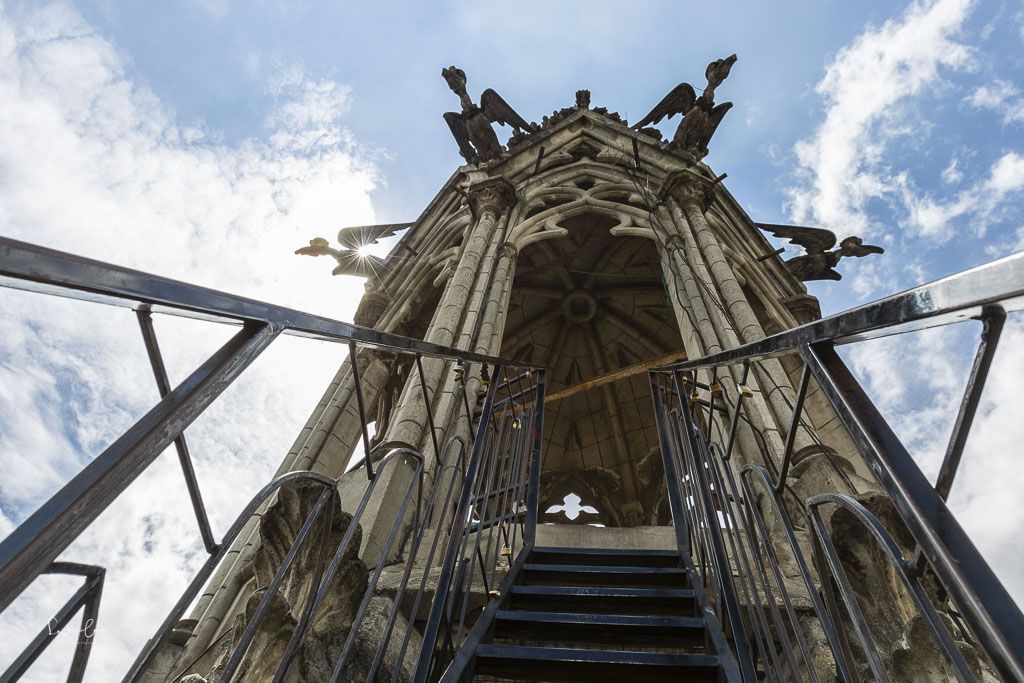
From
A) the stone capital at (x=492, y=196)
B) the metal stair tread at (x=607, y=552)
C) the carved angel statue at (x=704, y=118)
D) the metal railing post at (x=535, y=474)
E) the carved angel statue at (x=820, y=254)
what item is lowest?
the metal stair tread at (x=607, y=552)

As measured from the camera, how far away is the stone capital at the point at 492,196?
9.38 m

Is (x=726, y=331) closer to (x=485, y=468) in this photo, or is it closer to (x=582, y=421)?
(x=485, y=468)

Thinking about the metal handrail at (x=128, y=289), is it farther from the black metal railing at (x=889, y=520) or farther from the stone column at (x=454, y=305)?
the black metal railing at (x=889, y=520)

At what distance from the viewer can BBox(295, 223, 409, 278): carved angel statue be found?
11188 mm

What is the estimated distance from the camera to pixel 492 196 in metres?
9.45

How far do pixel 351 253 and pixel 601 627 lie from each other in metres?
10.6

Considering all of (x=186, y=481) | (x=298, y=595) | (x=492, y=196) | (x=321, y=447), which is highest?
(x=492, y=196)

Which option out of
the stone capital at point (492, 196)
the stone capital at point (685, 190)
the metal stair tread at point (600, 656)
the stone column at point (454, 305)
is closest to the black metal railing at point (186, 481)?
the metal stair tread at point (600, 656)

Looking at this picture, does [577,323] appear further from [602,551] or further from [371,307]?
[602,551]

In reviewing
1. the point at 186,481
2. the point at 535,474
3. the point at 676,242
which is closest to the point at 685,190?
the point at 676,242

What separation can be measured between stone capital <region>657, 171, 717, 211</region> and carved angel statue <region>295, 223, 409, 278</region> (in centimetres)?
593

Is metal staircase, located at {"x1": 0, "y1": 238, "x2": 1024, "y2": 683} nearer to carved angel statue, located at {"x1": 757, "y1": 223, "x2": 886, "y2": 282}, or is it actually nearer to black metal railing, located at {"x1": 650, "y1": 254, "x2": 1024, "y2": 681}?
black metal railing, located at {"x1": 650, "y1": 254, "x2": 1024, "y2": 681}

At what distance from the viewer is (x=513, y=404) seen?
4188 mm

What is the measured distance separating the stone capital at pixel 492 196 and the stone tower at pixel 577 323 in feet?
Answer: 0.08
